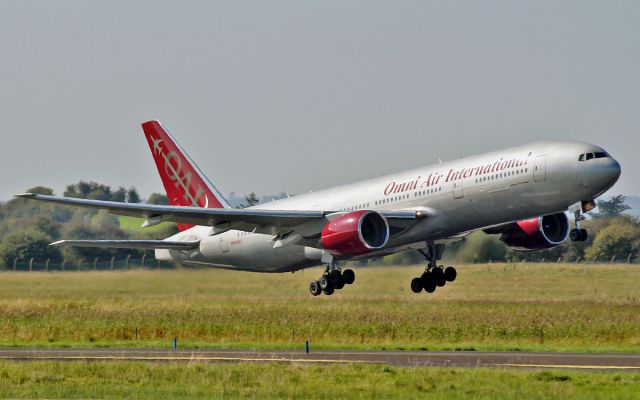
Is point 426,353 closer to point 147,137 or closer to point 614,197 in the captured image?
point 147,137

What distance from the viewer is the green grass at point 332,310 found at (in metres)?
42.6

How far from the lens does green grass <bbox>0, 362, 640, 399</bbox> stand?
2645 centimetres

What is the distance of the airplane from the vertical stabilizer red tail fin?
441mm

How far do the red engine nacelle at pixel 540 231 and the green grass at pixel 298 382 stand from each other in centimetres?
1628

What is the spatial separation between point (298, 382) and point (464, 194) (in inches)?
554

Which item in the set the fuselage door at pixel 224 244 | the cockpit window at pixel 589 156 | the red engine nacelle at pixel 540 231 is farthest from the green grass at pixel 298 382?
the fuselage door at pixel 224 244

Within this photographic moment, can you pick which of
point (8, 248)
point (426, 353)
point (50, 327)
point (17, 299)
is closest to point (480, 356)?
point (426, 353)

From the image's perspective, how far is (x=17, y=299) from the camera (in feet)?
191

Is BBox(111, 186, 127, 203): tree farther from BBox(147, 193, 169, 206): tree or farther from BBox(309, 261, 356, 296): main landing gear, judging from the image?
BBox(309, 261, 356, 296): main landing gear

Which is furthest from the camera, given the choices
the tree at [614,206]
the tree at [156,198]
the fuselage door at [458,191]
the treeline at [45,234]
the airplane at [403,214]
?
the tree at [156,198]

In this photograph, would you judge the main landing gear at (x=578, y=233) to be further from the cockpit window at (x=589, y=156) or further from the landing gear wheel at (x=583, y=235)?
the cockpit window at (x=589, y=156)

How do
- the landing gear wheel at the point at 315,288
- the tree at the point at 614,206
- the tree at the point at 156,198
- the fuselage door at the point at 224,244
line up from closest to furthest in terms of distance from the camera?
the landing gear wheel at the point at 315,288 < the fuselage door at the point at 224,244 < the tree at the point at 614,206 < the tree at the point at 156,198

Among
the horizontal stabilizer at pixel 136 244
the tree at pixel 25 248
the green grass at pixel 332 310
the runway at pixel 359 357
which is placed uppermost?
the tree at pixel 25 248

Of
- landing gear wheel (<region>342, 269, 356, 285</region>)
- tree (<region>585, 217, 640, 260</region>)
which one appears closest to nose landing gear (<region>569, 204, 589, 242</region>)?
landing gear wheel (<region>342, 269, 356, 285</region>)
